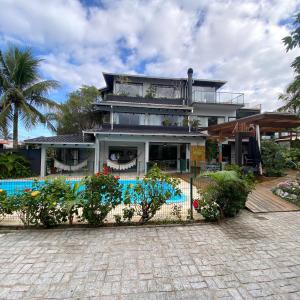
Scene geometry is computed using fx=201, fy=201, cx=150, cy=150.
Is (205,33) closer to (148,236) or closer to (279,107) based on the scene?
(148,236)

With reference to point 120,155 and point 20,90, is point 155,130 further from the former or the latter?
point 20,90

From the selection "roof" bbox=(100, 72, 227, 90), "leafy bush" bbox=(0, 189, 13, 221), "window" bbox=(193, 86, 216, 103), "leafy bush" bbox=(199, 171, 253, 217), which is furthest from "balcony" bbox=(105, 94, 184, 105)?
"leafy bush" bbox=(0, 189, 13, 221)

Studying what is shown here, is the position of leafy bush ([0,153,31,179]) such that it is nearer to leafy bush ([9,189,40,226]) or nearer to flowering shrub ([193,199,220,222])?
leafy bush ([9,189,40,226])

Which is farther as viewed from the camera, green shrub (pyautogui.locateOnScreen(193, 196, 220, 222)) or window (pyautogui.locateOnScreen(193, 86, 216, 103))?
window (pyautogui.locateOnScreen(193, 86, 216, 103))

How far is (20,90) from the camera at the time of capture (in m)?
13.9

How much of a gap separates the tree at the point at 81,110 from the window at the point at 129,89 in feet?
11.6

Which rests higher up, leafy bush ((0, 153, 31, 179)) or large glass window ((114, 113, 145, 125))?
large glass window ((114, 113, 145, 125))

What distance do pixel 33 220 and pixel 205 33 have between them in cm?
1132

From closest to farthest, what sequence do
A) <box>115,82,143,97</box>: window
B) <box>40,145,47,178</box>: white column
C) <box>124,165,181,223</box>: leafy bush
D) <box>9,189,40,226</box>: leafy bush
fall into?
<box>9,189,40,226</box>: leafy bush, <box>124,165,181,223</box>: leafy bush, <box>40,145,47,178</box>: white column, <box>115,82,143,97</box>: window

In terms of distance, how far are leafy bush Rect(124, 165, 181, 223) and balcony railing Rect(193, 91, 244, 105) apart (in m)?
16.4

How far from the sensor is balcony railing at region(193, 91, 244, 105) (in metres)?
20.0

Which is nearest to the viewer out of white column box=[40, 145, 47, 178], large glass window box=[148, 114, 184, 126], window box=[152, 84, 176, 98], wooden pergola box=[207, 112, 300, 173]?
Answer: wooden pergola box=[207, 112, 300, 173]

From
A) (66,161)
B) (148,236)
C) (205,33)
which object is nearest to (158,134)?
(205,33)

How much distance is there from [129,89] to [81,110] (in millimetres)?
6140
